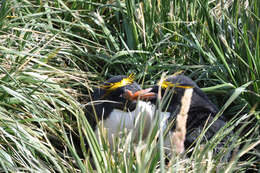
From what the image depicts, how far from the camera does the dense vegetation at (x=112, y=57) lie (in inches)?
107

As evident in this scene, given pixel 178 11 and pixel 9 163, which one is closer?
pixel 9 163

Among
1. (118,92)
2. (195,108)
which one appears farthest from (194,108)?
(118,92)

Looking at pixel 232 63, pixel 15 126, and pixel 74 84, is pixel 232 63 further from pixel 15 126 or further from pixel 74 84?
pixel 15 126

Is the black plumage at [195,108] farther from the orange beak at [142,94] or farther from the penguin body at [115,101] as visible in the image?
the penguin body at [115,101]

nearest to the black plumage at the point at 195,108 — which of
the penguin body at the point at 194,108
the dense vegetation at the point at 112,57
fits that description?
the penguin body at the point at 194,108

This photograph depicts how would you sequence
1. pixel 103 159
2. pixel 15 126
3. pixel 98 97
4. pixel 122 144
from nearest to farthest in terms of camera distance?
pixel 103 159 < pixel 122 144 < pixel 15 126 < pixel 98 97

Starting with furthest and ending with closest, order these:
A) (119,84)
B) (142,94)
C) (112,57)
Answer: (112,57) < (119,84) < (142,94)

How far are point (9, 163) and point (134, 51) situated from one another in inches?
58.8

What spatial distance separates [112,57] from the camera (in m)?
3.34

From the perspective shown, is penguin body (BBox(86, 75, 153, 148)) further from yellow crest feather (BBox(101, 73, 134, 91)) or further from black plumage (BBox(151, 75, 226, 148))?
black plumage (BBox(151, 75, 226, 148))

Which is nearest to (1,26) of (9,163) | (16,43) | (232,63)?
(16,43)

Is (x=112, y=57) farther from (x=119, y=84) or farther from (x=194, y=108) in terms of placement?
(x=194, y=108)

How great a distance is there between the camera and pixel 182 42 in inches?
139

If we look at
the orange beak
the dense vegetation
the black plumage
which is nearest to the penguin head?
the orange beak
